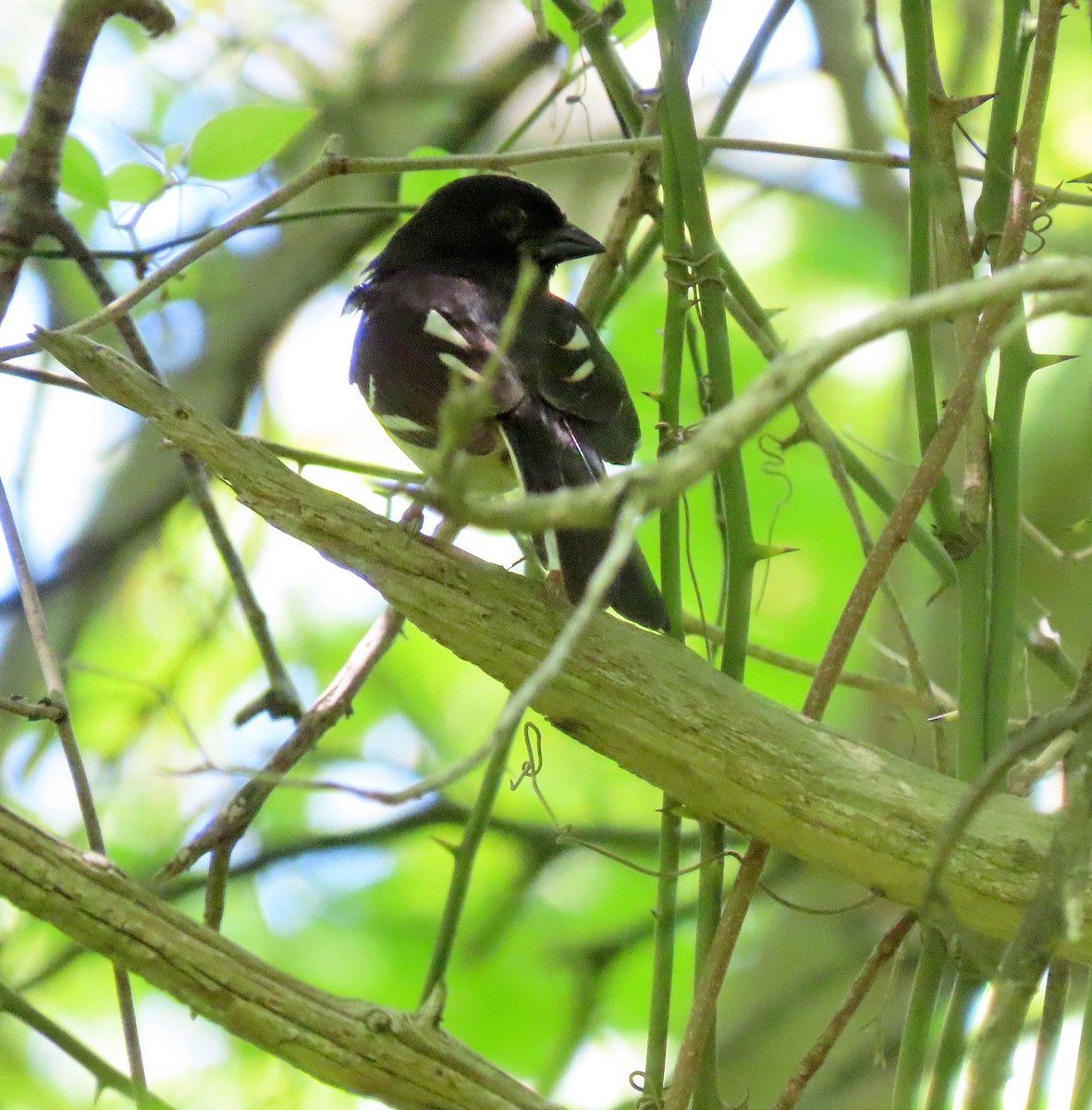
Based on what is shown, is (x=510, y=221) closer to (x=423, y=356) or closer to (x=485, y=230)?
(x=485, y=230)

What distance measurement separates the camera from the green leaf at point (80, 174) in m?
2.00

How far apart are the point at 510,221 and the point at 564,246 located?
0.18 m

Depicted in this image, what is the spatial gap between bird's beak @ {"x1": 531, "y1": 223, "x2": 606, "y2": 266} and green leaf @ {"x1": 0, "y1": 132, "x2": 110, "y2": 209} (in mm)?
1001

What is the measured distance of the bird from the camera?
1861 mm

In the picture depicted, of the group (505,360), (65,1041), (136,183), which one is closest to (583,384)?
(505,360)

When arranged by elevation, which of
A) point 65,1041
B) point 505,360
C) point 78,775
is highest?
point 505,360

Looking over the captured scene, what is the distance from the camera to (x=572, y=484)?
6.17 ft

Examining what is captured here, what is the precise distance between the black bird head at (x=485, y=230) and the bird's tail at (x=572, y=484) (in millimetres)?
947

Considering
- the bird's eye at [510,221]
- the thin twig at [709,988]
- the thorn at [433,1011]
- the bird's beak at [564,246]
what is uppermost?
the bird's eye at [510,221]

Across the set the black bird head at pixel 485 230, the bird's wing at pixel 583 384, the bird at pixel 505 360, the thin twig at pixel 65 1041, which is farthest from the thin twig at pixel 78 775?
the black bird head at pixel 485 230

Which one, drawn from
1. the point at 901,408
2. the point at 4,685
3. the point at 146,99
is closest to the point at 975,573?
the point at 901,408

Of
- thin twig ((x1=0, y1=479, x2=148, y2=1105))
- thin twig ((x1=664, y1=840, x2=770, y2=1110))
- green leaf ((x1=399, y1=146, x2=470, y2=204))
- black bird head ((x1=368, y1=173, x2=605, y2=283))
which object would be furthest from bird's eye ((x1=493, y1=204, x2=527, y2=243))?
thin twig ((x1=664, y1=840, x2=770, y2=1110))

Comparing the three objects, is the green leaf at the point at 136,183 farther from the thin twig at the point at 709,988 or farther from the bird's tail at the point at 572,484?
the thin twig at the point at 709,988

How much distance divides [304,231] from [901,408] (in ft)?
5.99
